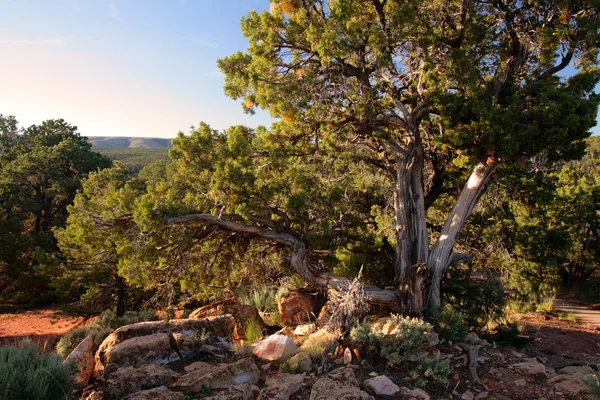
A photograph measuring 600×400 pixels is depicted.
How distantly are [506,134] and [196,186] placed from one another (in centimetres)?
540

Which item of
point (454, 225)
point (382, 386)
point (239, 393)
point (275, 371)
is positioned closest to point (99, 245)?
point (275, 371)

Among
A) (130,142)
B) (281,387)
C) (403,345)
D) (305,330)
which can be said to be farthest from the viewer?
(130,142)

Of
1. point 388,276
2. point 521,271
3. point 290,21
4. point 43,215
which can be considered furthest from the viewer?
point 43,215

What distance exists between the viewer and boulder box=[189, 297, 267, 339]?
726 cm

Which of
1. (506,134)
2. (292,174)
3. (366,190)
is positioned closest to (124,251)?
(292,174)

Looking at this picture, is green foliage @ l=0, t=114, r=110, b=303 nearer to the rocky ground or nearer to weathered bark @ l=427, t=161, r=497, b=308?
the rocky ground

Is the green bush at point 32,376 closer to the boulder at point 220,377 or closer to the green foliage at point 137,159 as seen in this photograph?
the boulder at point 220,377

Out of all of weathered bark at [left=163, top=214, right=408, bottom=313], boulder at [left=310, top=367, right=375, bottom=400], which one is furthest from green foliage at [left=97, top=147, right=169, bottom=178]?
boulder at [left=310, top=367, right=375, bottom=400]

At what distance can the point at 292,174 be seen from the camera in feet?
23.9

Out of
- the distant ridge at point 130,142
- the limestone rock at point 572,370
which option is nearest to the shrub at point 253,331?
the limestone rock at point 572,370

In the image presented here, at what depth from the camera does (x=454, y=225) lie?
7094mm

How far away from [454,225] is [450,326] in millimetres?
2007

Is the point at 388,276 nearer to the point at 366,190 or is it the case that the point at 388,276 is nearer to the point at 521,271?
the point at 366,190

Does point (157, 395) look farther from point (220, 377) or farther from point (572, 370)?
point (572, 370)
